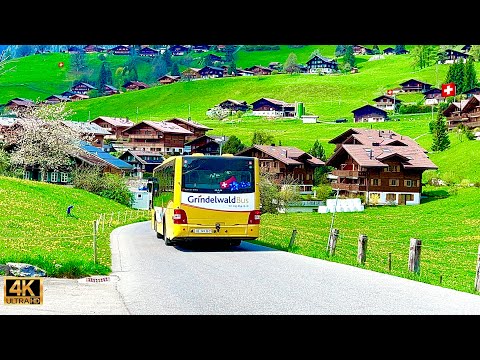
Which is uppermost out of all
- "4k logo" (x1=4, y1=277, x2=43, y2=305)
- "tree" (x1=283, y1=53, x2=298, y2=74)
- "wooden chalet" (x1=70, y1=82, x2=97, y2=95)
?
"tree" (x1=283, y1=53, x2=298, y2=74)

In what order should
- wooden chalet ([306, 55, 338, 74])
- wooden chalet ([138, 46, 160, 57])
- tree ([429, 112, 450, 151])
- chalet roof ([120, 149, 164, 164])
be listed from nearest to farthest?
wooden chalet ([138, 46, 160, 57])
chalet roof ([120, 149, 164, 164])
wooden chalet ([306, 55, 338, 74])
tree ([429, 112, 450, 151])

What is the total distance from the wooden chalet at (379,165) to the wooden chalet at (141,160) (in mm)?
21658

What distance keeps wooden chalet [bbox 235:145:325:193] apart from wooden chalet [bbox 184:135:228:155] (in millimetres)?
10502

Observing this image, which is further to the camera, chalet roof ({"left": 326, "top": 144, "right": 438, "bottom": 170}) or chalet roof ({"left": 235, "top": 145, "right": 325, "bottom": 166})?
chalet roof ({"left": 326, "top": 144, "right": 438, "bottom": 170})

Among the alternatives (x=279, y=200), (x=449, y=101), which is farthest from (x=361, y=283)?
(x=449, y=101)

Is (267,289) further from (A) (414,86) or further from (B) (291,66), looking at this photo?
(A) (414,86)

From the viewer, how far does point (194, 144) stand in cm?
2805

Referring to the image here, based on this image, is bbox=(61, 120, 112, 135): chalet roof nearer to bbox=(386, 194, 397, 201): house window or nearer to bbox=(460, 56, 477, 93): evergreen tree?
bbox=(460, 56, 477, 93): evergreen tree

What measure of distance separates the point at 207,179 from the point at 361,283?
738 centimetres

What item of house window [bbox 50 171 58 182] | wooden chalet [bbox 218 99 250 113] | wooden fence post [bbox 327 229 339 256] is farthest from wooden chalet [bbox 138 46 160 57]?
house window [bbox 50 171 58 182]

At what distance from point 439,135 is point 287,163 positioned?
1537cm

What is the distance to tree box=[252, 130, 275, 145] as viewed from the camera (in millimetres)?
40531

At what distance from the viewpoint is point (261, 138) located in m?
42.1
